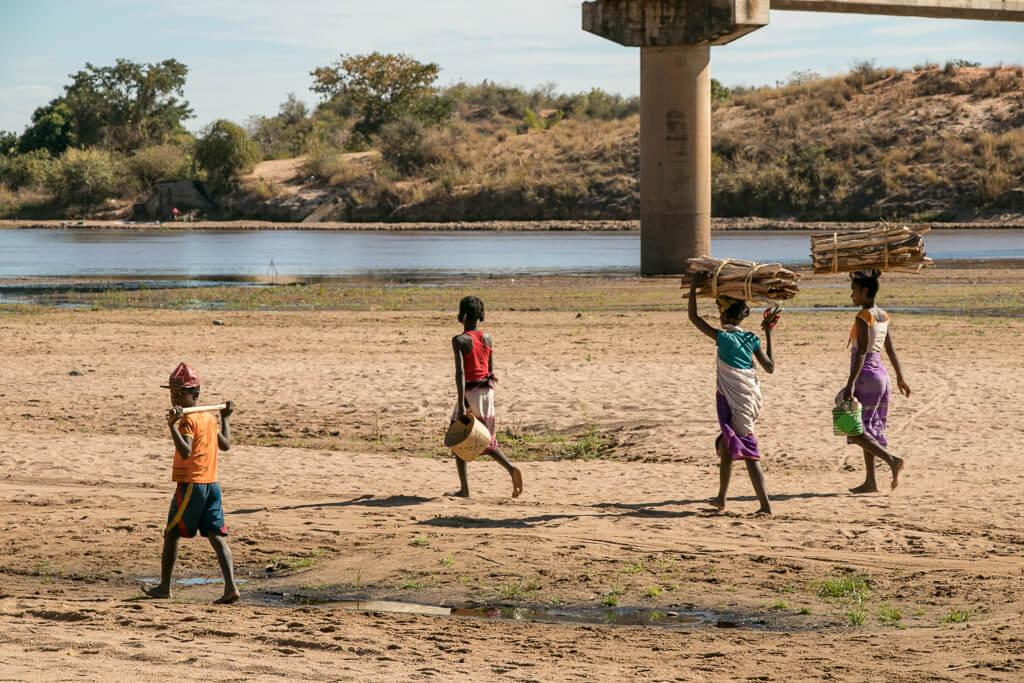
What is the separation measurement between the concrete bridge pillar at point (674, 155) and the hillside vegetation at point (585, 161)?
2811 cm

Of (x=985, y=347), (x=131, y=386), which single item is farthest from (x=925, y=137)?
(x=131, y=386)

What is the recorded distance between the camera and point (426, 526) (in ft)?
Answer: 29.3

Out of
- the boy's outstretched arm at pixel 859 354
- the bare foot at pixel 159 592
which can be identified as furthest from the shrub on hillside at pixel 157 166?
the bare foot at pixel 159 592

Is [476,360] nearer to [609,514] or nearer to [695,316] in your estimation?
[609,514]

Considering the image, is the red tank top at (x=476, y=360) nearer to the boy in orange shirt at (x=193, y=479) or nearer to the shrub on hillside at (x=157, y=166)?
the boy in orange shirt at (x=193, y=479)

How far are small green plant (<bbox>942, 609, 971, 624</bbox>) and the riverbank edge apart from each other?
1885 inches

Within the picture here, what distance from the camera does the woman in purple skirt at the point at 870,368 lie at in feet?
29.7

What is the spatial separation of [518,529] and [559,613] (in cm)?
154

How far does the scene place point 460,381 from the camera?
8.91 meters

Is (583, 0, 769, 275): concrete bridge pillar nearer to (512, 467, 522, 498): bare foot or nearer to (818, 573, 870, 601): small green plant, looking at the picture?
(512, 467, 522, 498): bare foot

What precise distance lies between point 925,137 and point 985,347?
5092 centimetres

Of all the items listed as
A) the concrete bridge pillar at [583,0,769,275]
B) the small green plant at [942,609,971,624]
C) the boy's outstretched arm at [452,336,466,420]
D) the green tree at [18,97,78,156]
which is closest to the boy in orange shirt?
the boy's outstretched arm at [452,336,466,420]

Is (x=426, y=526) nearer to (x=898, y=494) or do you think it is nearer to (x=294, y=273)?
(x=898, y=494)

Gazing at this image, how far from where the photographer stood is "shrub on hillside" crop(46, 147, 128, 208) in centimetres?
8994
